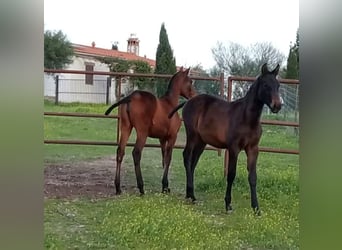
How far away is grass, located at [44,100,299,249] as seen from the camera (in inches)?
45.8

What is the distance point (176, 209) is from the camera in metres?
1.43

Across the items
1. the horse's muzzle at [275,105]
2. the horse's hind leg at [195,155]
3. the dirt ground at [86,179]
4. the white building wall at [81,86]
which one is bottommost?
the dirt ground at [86,179]

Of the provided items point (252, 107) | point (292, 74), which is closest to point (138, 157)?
point (252, 107)

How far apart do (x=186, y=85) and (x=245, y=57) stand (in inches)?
17.2

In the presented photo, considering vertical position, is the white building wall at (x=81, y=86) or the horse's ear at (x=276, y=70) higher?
the horse's ear at (x=276, y=70)

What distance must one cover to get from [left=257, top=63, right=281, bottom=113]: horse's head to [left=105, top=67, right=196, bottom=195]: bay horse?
31cm

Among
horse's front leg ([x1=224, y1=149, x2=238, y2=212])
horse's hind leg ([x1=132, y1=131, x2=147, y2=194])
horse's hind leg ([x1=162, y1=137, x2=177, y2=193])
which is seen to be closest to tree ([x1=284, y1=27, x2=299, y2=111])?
horse's front leg ([x1=224, y1=149, x2=238, y2=212])

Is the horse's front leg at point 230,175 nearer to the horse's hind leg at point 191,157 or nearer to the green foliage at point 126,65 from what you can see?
the horse's hind leg at point 191,157

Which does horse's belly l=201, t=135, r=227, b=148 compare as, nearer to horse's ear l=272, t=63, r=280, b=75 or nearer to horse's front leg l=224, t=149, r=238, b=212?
horse's front leg l=224, t=149, r=238, b=212

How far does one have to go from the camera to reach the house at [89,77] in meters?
1.23

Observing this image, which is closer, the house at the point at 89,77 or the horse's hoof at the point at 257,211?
the house at the point at 89,77

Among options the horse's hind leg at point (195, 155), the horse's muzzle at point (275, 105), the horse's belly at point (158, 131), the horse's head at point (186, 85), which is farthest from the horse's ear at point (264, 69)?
the horse's belly at point (158, 131)

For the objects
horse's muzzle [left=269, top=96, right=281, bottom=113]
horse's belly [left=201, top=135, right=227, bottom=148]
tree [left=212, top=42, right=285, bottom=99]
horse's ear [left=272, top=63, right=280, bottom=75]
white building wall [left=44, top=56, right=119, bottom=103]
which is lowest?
horse's belly [left=201, top=135, right=227, bottom=148]
